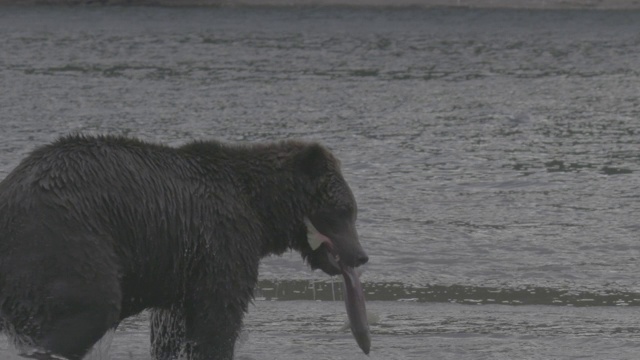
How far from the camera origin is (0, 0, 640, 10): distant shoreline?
36.5m

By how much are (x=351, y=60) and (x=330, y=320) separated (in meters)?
17.9

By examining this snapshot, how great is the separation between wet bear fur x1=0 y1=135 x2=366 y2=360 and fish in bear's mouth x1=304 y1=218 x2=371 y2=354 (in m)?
0.08

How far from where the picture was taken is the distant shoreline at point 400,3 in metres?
36.5

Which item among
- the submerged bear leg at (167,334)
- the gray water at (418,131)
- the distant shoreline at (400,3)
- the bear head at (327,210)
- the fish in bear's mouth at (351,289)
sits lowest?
the distant shoreline at (400,3)

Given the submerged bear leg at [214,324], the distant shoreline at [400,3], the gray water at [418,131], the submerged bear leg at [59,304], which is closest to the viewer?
the submerged bear leg at [59,304]

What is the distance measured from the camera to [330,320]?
8242 millimetres

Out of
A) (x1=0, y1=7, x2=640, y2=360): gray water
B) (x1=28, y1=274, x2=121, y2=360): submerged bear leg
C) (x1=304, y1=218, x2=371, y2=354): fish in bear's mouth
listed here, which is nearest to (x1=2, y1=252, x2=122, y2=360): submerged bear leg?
(x1=28, y1=274, x2=121, y2=360): submerged bear leg

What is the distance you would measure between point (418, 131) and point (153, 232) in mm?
10616

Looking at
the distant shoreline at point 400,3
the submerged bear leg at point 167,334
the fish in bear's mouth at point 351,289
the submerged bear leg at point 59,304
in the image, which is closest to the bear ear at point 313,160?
the fish in bear's mouth at point 351,289

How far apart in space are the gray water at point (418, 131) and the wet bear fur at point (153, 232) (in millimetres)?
765

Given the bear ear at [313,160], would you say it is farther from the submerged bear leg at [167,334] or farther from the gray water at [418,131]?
the gray water at [418,131]

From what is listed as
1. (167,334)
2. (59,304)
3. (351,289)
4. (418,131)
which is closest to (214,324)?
(167,334)

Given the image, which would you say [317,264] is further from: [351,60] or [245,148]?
[351,60]

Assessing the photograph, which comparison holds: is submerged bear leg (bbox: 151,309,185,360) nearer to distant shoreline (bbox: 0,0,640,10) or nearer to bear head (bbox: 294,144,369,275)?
bear head (bbox: 294,144,369,275)
